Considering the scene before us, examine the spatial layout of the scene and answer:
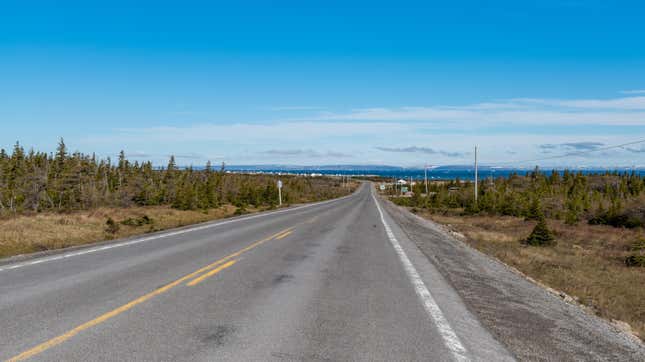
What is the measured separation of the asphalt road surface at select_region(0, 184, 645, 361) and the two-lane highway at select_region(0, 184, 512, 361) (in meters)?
0.02

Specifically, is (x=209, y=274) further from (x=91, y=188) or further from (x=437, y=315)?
(x=91, y=188)

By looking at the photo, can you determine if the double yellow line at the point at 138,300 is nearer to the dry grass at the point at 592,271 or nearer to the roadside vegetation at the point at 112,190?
the dry grass at the point at 592,271

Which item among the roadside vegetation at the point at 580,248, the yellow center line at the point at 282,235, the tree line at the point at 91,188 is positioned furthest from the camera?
the tree line at the point at 91,188

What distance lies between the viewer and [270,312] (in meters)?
6.43

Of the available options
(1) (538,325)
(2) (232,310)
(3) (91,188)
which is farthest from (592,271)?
(3) (91,188)

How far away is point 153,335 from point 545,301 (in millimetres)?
6572

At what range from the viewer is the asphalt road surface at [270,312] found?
4887 mm

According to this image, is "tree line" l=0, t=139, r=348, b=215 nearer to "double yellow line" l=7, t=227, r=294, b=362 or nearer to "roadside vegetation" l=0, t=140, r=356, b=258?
"roadside vegetation" l=0, t=140, r=356, b=258

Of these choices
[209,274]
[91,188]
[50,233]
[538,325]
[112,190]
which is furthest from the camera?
[112,190]

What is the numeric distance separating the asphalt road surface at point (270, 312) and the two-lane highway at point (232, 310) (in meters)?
0.02

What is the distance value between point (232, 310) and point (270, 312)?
0.54m

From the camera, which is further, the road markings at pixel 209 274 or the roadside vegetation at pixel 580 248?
the roadside vegetation at pixel 580 248

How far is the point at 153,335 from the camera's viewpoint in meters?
5.25

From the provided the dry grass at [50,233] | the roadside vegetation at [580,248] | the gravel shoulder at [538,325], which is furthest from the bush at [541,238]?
the dry grass at [50,233]
